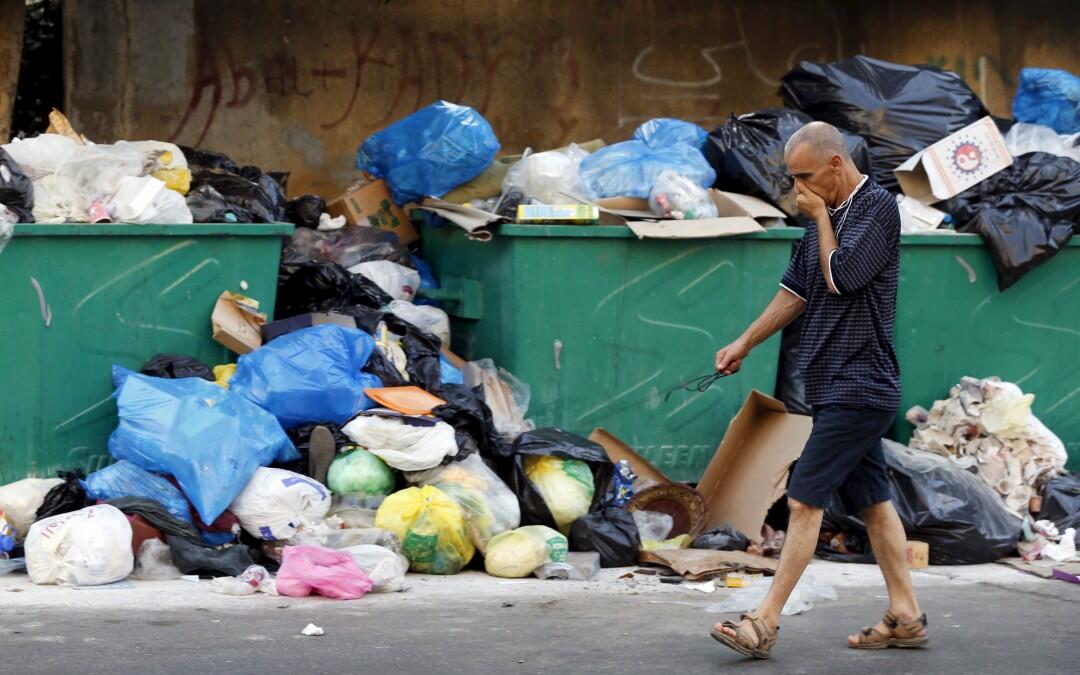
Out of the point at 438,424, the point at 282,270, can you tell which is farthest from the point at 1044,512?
the point at 282,270

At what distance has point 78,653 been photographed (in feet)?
14.3

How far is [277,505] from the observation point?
5.46 meters

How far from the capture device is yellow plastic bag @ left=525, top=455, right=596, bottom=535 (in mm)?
5871

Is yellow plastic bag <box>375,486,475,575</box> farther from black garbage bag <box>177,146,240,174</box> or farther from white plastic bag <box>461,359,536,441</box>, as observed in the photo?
black garbage bag <box>177,146,240,174</box>

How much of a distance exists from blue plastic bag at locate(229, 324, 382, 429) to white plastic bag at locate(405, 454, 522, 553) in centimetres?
40

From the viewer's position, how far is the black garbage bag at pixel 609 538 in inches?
228

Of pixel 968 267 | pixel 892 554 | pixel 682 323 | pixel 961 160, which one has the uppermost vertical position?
pixel 961 160

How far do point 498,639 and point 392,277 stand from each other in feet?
8.62

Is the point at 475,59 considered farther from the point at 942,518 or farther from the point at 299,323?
the point at 942,518

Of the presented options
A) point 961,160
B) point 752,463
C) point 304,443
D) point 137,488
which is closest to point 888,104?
point 961,160

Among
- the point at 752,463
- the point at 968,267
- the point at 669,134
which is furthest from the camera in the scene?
the point at 669,134

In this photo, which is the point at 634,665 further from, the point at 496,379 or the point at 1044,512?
the point at 1044,512

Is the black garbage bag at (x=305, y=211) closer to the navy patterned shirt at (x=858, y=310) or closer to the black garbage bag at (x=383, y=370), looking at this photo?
the black garbage bag at (x=383, y=370)

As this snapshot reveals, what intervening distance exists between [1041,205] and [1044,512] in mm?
1338
